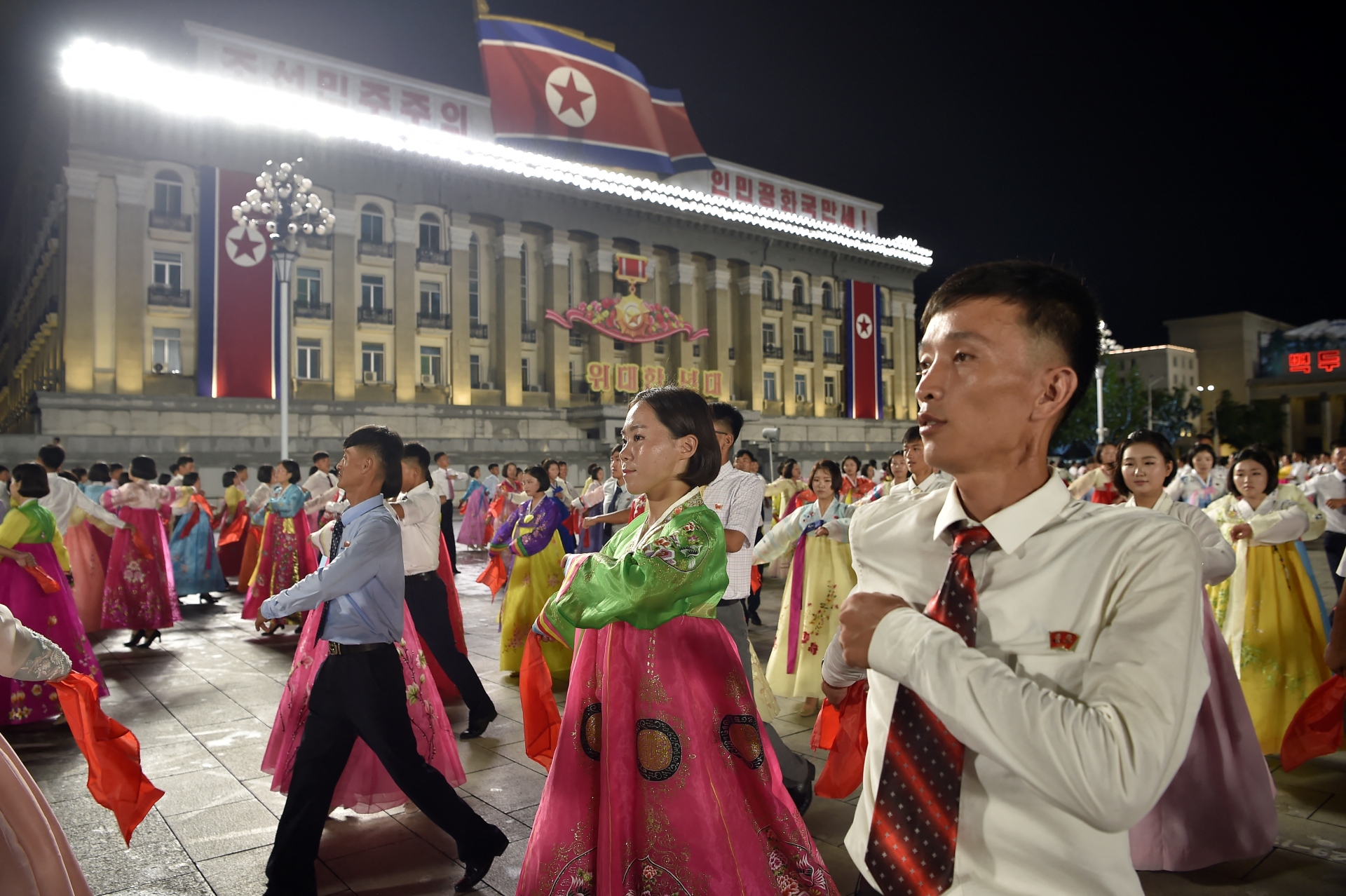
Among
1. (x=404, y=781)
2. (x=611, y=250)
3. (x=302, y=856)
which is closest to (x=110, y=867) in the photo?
(x=302, y=856)

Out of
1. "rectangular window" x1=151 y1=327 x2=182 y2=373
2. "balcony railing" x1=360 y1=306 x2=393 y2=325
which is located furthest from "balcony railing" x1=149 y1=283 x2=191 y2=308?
"balcony railing" x1=360 y1=306 x2=393 y2=325

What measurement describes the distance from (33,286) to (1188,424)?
235ft

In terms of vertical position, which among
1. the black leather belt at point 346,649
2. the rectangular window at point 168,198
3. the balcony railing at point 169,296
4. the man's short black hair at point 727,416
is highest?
the rectangular window at point 168,198

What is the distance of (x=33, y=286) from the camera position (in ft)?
112

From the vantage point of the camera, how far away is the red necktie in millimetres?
1210

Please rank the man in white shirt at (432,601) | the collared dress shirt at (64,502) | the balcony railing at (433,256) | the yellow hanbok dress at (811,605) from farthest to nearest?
the balcony railing at (433,256), the collared dress shirt at (64,502), the yellow hanbok dress at (811,605), the man in white shirt at (432,601)

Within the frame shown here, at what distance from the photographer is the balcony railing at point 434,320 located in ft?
95.7

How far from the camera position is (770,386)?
37.9 m

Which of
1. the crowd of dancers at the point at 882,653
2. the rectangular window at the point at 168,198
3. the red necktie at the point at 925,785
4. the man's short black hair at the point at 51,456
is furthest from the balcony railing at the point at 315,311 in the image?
the red necktie at the point at 925,785

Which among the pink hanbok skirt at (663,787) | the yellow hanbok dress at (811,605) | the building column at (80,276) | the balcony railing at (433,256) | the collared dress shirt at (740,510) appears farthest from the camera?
the balcony railing at (433,256)

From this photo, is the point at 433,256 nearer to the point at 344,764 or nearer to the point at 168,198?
the point at 168,198

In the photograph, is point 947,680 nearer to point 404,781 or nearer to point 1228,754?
point 404,781

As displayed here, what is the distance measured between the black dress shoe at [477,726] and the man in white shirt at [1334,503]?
331 inches

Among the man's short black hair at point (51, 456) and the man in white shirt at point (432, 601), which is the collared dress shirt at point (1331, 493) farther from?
the man's short black hair at point (51, 456)
